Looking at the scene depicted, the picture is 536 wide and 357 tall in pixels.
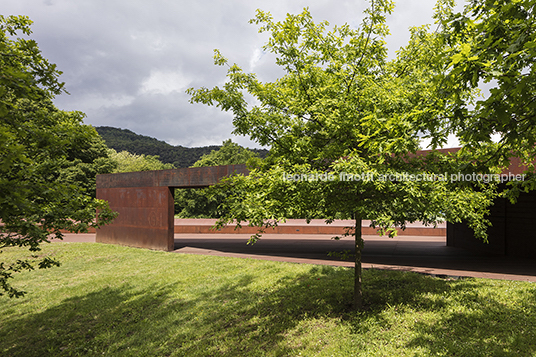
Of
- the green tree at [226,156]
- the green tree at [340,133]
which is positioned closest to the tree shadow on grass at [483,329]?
the green tree at [340,133]

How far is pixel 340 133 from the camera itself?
6.11 meters

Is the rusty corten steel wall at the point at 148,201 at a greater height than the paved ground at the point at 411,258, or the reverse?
the rusty corten steel wall at the point at 148,201

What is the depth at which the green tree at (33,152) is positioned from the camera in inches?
171

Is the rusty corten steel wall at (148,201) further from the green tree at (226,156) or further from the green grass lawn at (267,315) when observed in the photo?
the green tree at (226,156)

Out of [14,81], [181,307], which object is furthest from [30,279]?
[14,81]

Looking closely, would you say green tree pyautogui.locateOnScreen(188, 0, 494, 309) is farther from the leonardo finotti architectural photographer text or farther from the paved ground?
the paved ground

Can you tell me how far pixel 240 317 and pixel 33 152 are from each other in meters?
6.39

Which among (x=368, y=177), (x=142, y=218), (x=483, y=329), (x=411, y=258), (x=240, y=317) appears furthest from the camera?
(x=142, y=218)

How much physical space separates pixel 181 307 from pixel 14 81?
291 inches

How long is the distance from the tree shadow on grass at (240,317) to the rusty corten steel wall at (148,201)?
734 centimetres

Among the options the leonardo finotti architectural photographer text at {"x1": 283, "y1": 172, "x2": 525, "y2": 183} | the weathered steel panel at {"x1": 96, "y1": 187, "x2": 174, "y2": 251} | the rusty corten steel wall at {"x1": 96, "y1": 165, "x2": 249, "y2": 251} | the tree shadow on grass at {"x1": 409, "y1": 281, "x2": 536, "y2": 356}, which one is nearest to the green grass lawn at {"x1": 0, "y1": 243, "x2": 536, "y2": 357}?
the tree shadow on grass at {"x1": 409, "y1": 281, "x2": 536, "y2": 356}

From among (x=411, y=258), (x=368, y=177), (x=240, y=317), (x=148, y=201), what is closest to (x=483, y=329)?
(x=368, y=177)

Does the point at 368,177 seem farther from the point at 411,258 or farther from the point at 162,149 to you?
the point at 162,149

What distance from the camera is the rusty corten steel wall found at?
57.1 ft
